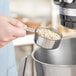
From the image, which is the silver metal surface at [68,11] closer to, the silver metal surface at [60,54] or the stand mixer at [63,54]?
the stand mixer at [63,54]

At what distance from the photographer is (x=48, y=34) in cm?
85

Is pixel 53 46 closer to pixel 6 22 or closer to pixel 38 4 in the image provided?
pixel 6 22

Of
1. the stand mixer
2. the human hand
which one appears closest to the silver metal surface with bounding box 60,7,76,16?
the stand mixer

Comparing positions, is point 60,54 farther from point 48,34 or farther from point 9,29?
point 9,29

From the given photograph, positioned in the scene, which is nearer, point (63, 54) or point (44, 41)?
point (44, 41)

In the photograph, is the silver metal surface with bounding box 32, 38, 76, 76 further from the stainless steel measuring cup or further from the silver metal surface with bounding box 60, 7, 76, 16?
the silver metal surface with bounding box 60, 7, 76, 16

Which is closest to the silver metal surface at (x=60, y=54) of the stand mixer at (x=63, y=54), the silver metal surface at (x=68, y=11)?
the stand mixer at (x=63, y=54)

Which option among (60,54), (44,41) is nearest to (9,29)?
(44,41)

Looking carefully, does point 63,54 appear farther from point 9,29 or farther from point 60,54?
point 9,29

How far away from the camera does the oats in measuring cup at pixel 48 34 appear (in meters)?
0.84

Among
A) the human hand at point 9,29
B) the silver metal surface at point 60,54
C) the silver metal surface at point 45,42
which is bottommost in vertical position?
the silver metal surface at point 60,54

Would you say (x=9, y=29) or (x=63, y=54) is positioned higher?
(x=9, y=29)

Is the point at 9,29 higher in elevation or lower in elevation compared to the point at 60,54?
higher

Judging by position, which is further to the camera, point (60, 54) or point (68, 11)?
point (60, 54)
